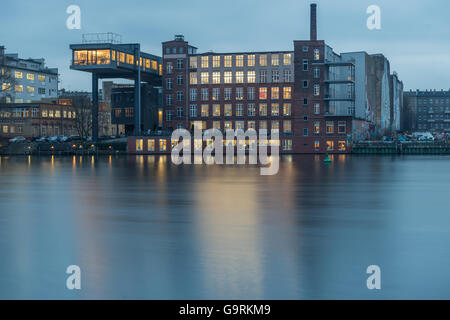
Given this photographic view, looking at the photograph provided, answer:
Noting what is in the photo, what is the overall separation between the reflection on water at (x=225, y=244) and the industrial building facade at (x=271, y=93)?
3278 inches

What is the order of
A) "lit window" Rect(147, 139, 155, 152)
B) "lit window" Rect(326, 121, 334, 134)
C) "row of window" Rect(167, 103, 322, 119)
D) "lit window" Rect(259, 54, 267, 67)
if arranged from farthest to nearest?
"row of window" Rect(167, 103, 322, 119) < "lit window" Rect(259, 54, 267, 67) < "lit window" Rect(147, 139, 155, 152) < "lit window" Rect(326, 121, 334, 134)

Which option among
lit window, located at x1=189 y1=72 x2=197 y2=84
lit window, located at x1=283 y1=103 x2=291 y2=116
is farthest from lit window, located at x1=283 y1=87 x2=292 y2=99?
lit window, located at x1=189 y1=72 x2=197 y2=84

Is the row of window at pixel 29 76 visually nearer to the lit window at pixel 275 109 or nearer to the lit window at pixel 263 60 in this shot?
the lit window at pixel 263 60

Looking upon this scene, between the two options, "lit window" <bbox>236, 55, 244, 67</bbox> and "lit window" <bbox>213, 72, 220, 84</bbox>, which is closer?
"lit window" <bbox>236, 55, 244, 67</bbox>

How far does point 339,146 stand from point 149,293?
347 feet

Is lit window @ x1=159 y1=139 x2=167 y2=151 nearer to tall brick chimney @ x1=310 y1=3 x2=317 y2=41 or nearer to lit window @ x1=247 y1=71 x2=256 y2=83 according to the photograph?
lit window @ x1=247 y1=71 x2=256 y2=83

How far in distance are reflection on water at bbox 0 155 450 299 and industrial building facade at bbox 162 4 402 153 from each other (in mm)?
83259

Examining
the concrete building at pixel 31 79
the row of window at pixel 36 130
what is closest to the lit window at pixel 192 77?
the row of window at pixel 36 130

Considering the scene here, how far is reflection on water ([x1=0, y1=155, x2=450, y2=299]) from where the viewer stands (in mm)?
12062

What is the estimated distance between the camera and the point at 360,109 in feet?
425

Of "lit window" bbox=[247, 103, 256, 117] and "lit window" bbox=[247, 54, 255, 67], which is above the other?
"lit window" bbox=[247, 54, 255, 67]

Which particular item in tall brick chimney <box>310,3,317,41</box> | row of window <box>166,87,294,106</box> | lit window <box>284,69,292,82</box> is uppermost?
tall brick chimney <box>310,3,317,41</box>

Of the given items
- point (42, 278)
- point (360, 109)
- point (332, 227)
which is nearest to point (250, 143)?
point (360, 109)

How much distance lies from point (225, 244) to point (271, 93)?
10345cm
